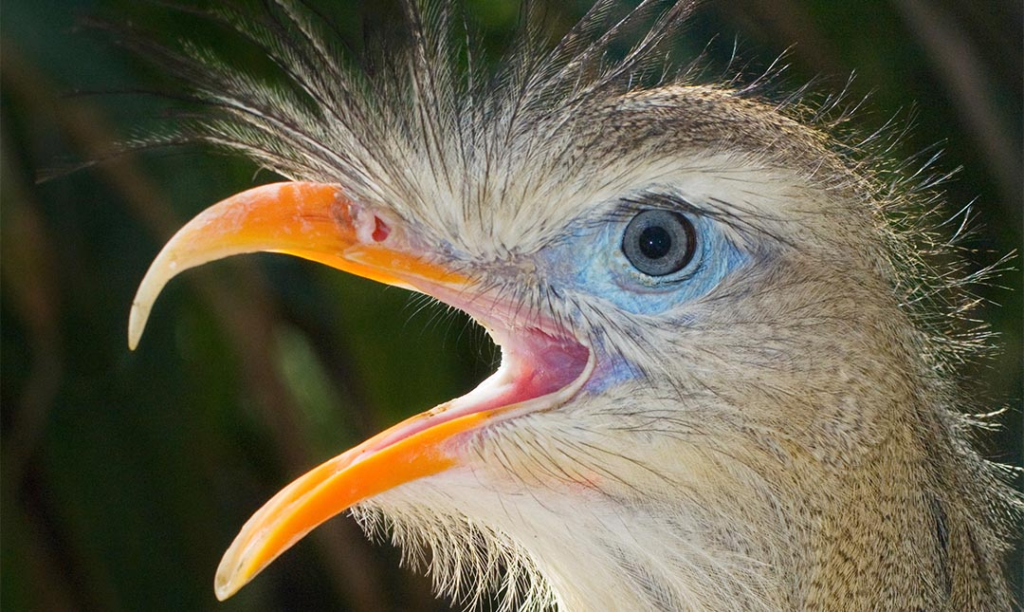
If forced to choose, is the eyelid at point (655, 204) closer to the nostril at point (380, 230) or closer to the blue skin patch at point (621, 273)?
the blue skin patch at point (621, 273)

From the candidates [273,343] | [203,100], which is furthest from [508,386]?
[273,343]

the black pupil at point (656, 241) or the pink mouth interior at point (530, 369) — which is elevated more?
the black pupil at point (656, 241)

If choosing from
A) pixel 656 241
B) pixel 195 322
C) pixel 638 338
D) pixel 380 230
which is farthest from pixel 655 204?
pixel 195 322

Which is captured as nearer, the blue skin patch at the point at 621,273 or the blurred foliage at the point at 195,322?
the blue skin patch at the point at 621,273

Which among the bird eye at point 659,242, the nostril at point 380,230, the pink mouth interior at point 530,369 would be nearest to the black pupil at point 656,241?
the bird eye at point 659,242

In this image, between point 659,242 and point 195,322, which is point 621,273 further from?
point 195,322

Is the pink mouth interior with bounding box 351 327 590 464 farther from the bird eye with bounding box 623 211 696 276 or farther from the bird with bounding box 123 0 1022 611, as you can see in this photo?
the bird eye with bounding box 623 211 696 276
